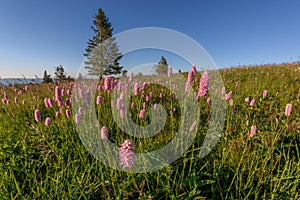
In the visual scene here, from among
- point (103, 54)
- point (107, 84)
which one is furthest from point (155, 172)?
point (103, 54)

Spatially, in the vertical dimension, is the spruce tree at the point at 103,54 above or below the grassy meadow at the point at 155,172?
above

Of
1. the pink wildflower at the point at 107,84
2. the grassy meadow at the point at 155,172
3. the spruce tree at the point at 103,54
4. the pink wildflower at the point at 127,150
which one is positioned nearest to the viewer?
the pink wildflower at the point at 127,150

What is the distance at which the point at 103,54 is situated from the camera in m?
3.28

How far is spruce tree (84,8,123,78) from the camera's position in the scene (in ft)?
8.71

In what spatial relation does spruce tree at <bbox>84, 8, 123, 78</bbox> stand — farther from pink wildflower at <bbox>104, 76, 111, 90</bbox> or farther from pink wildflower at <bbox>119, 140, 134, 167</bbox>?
pink wildflower at <bbox>119, 140, 134, 167</bbox>

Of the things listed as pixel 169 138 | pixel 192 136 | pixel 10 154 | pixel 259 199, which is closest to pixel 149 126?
pixel 169 138

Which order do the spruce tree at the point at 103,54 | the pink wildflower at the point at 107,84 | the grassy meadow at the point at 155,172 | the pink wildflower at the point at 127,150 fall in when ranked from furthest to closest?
the spruce tree at the point at 103,54
the pink wildflower at the point at 107,84
the grassy meadow at the point at 155,172
the pink wildflower at the point at 127,150

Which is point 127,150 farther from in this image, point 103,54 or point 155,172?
point 103,54

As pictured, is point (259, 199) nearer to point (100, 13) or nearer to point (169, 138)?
point (169, 138)

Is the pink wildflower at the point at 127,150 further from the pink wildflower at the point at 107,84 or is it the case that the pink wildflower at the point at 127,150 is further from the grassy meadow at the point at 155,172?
the pink wildflower at the point at 107,84

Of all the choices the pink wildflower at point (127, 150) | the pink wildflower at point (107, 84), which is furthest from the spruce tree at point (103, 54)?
the pink wildflower at point (127, 150)

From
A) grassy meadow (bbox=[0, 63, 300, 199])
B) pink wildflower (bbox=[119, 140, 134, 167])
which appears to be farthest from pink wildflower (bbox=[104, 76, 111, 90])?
pink wildflower (bbox=[119, 140, 134, 167])

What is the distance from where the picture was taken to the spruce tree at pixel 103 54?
8.71ft

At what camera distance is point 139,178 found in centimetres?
125
